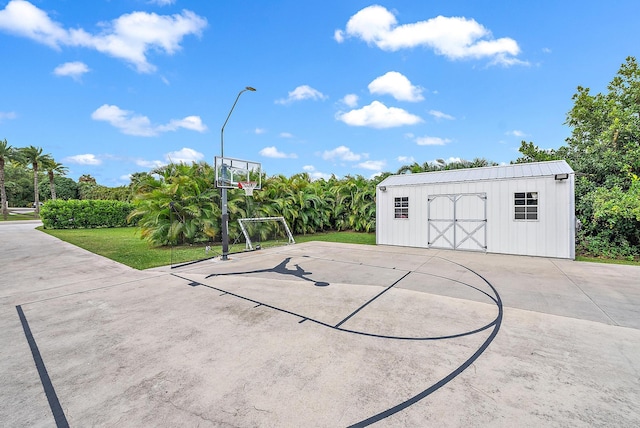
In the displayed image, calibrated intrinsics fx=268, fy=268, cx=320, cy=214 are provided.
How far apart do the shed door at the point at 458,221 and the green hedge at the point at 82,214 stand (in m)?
23.3

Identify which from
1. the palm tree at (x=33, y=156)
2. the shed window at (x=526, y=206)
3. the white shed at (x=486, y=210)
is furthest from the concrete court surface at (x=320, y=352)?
the palm tree at (x=33, y=156)

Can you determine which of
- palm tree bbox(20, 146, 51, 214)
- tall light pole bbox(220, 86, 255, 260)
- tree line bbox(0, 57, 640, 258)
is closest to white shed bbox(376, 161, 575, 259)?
tree line bbox(0, 57, 640, 258)

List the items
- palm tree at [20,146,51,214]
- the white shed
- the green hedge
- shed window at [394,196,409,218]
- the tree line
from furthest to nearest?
palm tree at [20,146,51,214] < the green hedge < shed window at [394,196,409,218] < the tree line < the white shed

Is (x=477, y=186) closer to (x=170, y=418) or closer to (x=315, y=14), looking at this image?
(x=170, y=418)

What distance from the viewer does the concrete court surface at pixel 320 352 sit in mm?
2016

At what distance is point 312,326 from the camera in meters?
3.49

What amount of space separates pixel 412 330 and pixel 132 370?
121 inches

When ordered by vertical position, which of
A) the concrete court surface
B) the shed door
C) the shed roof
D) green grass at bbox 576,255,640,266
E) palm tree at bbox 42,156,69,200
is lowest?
green grass at bbox 576,255,640,266

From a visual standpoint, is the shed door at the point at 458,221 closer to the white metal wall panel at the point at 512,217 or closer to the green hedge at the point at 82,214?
the white metal wall panel at the point at 512,217

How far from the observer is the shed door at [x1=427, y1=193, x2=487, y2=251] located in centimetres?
930

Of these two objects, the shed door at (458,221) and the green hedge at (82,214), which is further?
the green hedge at (82,214)

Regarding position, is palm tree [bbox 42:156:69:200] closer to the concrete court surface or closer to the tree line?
the tree line

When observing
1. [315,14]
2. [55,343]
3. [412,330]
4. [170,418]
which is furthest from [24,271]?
[315,14]

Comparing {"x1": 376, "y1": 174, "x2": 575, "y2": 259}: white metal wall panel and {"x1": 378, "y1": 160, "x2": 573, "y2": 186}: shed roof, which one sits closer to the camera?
{"x1": 376, "y1": 174, "x2": 575, "y2": 259}: white metal wall panel
